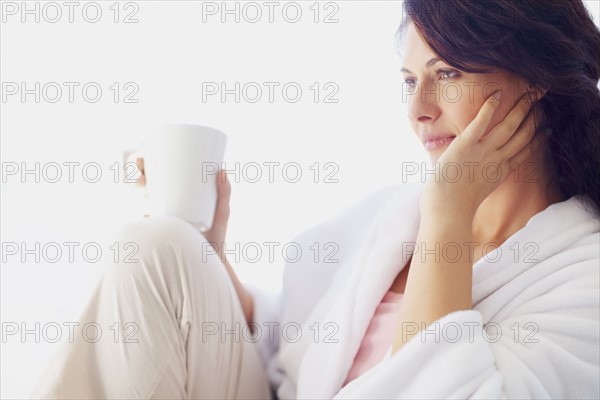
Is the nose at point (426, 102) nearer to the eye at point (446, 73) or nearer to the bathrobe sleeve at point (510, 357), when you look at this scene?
the eye at point (446, 73)

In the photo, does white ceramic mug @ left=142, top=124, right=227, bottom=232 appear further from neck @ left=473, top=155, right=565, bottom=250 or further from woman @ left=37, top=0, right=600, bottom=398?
neck @ left=473, top=155, right=565, bottom=250

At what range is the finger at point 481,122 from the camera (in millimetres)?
1027

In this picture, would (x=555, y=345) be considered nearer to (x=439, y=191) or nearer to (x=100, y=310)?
(x=439, y=191)

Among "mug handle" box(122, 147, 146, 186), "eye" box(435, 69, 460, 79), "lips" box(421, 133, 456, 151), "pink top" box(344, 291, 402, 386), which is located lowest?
"pink top" box(344, 291, 402, 386)

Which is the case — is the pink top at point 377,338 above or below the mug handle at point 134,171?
below

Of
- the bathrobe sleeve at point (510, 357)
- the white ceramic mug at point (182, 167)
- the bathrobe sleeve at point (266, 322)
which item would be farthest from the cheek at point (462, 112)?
the bathrobe sleeve at point (266, 322)

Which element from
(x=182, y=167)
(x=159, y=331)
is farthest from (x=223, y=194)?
(x=159, y=331)

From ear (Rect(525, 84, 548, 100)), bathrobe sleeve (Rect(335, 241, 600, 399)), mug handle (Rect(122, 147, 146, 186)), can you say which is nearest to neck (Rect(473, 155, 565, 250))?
ear (Rect(525, 84, 548, 100))

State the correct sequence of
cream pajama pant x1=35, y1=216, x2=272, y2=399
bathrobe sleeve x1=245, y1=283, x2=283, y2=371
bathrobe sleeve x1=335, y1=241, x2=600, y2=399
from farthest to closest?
bathrobe sleeve x1=245, y1=283, x2=283, y2=371
cream pajama pant x1=35, y1=216, x2=272, y2=399
bathrobe sleeve x1=335, y1=241, x2=600, y2=399

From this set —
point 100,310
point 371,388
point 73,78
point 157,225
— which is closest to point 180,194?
point 157,225

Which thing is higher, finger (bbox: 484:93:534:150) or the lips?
finger (bbox: 484:93:534:150)

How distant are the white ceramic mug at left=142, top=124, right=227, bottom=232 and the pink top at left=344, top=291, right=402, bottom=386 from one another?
1.20 ft

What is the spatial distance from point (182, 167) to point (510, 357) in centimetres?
64

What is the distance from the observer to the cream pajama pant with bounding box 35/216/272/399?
39.9 inches
